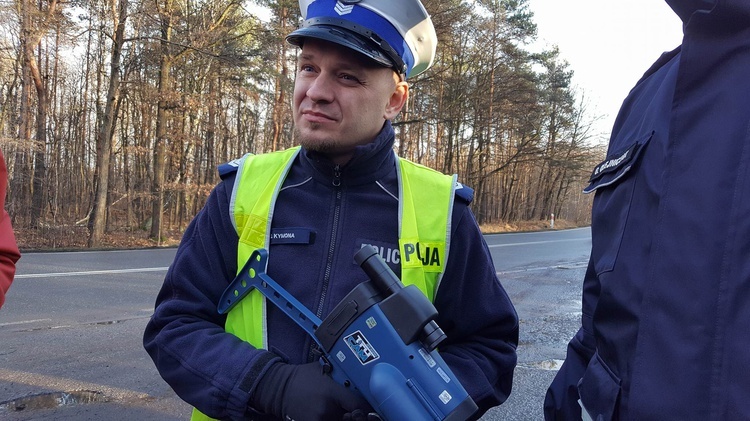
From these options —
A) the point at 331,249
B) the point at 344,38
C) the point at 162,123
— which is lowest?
the point at 331,249

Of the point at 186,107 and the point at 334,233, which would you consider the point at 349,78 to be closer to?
the point at 334,233

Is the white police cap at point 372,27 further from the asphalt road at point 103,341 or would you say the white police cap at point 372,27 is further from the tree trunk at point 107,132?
the tree trunk at point 107,132

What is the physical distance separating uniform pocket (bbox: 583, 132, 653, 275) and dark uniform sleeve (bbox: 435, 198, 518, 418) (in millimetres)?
476

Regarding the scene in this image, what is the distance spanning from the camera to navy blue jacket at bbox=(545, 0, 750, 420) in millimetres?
828

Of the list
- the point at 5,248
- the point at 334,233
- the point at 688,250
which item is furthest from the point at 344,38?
the point at 5,248

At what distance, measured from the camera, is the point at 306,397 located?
1.37 m

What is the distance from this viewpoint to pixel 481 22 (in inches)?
968

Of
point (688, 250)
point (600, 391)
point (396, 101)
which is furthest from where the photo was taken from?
point (396, 101)

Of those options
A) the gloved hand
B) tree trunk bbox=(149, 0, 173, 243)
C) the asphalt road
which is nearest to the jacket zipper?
the gloved hand

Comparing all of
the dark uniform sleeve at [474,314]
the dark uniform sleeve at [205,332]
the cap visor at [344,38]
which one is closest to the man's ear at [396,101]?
the cap visor at [344,38]

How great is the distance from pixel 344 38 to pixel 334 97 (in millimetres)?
183

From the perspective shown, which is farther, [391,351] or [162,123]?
[162,123]

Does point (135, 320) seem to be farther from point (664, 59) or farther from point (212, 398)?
point (664, 59)

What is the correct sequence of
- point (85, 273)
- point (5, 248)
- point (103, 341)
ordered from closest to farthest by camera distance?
point (5, 248)
point (103, 341)
point (85, 273)
